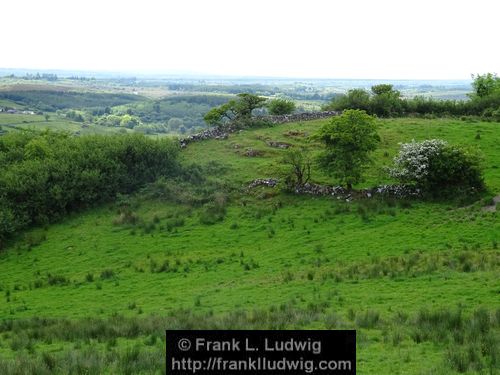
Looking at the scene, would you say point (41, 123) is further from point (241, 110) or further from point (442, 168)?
point (442, 168)

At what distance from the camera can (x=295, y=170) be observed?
3234 centimetres

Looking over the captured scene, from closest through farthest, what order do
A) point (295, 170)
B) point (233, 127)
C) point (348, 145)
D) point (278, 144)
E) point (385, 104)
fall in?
point (348, 145) < point (295, 170) < point (278, 144) < point (233, 127) < point (385, 104)

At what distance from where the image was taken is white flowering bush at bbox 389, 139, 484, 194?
93.1 ft

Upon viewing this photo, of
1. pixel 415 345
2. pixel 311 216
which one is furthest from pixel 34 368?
pixel 311 216

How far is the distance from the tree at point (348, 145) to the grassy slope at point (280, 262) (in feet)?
6.46

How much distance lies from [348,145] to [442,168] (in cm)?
544

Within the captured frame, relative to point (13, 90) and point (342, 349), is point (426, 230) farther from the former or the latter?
point (13, 90)

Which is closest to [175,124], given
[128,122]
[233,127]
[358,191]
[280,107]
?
[128,122]

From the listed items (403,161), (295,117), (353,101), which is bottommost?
(403,161)

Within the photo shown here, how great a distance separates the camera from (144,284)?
875 inches

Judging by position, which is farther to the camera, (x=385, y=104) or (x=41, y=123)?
(x=41, y=123)

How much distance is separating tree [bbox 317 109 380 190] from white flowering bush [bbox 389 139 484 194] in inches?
92.8

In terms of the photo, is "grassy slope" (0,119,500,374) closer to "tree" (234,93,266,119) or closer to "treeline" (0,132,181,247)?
"treeline" (0,132,181,247)

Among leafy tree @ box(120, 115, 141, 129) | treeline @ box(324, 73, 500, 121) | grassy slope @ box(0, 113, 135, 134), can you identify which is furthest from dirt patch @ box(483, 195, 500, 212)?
leafy tree @ box(120, 115, 141, 129)
